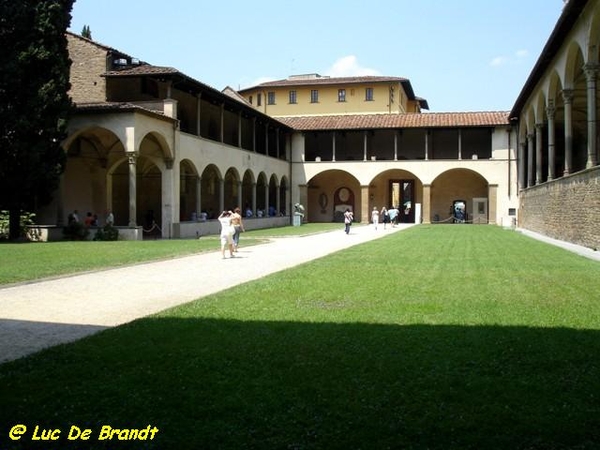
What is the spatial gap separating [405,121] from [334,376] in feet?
140

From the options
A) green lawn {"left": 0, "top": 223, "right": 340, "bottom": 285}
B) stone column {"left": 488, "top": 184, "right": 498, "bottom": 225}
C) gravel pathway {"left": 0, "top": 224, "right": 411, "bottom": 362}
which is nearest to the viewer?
gravel pathway {"left": 0, "top": 224, "right": 411, "bottom": 362}

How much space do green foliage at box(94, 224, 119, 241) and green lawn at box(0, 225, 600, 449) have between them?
57.8 feet

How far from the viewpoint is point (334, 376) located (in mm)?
5324

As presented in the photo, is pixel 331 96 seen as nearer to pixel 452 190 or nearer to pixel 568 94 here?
pixel 452 190

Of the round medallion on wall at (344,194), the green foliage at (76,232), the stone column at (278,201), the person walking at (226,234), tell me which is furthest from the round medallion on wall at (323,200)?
the person walking at (226,234)

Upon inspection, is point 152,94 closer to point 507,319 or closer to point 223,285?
point 223,285

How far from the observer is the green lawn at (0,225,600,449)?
407 centimetres

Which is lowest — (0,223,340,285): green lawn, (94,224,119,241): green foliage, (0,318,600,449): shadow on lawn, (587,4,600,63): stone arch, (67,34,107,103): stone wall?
(0,318,600,449): shadow on lawn

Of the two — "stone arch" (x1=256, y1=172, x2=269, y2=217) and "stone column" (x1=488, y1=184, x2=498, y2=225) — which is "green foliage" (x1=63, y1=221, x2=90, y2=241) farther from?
"stone column" (x1=488, y1=184, x2=498, y2=225)

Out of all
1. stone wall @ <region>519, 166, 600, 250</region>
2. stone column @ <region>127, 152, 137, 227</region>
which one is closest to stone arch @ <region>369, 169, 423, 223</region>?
stone wall @ <region>519, 166, 600, 250</region>

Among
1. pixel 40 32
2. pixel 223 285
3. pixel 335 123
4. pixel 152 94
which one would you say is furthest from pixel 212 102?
pixel 223 285

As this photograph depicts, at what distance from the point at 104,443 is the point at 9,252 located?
1659 cm

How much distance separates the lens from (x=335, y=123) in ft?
157

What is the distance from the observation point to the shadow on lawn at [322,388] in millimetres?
4031
